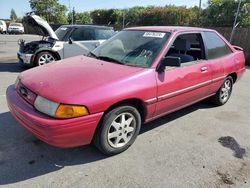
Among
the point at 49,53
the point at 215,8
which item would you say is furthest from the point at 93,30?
the point at 215,8

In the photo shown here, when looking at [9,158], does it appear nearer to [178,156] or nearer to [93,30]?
[178,156]

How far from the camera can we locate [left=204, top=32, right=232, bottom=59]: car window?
4859mm

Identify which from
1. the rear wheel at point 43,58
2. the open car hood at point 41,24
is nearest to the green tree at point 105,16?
the open car hood at point 41,24

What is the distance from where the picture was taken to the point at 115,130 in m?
3.34

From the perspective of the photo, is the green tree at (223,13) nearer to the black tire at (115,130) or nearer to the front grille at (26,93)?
the black tire at (115,130)

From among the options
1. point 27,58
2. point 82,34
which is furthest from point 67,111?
point 82,34

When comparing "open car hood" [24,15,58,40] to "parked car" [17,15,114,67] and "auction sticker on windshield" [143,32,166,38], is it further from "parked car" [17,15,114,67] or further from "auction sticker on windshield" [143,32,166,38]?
"auction sticker on windshield" [143,32,166,38]

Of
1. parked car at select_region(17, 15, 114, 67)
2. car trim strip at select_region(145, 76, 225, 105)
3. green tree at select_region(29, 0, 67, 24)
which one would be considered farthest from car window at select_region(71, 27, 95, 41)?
green tree at select_region(29, 0, 67, 24)

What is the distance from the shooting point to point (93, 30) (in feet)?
29.5

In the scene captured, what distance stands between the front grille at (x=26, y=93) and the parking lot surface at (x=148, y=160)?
70 cm

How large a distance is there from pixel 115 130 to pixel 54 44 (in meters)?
5.63

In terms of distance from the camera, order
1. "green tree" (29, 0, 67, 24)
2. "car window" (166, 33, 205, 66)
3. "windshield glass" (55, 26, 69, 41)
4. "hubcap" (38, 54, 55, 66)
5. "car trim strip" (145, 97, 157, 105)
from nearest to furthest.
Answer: "car trim strip" (145, 97, 157, 105) < "car window" (166, 33, 205, 66) < "hubcap" (38, 54, 55, 66) < "windshield glass" (55, 26, 69, 41) < "green tree" (29, 0, 67, 24)

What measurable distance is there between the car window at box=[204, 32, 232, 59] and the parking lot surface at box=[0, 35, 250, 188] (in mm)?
1306

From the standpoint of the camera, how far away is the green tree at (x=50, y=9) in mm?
43938
